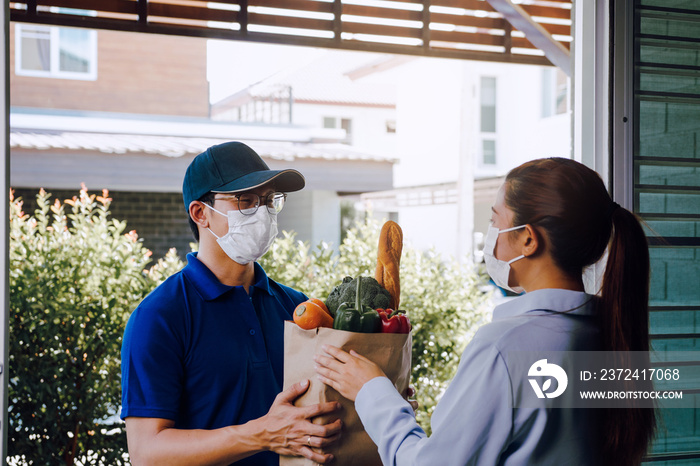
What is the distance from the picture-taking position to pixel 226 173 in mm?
1670

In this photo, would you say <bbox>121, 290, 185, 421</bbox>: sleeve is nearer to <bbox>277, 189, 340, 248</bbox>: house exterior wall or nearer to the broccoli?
the broccoli

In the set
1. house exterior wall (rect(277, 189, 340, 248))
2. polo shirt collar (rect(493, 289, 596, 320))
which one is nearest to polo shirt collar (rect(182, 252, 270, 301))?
polo shirt collar (rect(493, 289, 596, 320))

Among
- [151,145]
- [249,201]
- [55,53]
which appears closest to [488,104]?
[151,145]

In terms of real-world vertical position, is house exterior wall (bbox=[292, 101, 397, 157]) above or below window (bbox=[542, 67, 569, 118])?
above

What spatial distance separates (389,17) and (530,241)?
8.10 ft

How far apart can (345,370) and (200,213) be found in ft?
2.03

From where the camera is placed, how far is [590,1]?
2199 mm

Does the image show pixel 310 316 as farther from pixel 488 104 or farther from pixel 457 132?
pixel 457 132

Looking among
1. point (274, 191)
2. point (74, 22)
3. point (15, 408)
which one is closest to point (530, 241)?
point (274, 191)

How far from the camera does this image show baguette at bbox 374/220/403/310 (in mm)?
1569

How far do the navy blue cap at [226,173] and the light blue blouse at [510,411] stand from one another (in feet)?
2.21

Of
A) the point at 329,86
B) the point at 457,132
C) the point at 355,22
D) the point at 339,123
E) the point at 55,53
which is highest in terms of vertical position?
the point at 329,86
